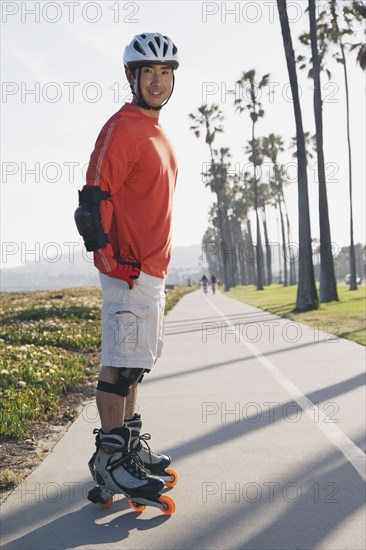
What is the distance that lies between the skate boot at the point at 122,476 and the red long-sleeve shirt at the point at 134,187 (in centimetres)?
92

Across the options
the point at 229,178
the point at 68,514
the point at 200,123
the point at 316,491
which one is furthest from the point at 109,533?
the point at 229,178

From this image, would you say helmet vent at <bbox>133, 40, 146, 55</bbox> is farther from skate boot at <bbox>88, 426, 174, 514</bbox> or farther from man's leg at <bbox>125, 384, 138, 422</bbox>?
skate boot at <bbox>88, 426, 174, 514</bbox>

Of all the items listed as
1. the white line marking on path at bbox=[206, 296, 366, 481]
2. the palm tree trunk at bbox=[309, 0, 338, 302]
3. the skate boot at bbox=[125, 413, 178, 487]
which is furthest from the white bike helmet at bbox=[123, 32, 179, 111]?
the palm tree trunk at bbox=[309, 0, 338, 302]

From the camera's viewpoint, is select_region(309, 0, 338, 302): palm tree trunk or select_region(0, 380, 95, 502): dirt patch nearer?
select_region(0, 380, 95, 502): dirt patch

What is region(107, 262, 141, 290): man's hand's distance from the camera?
4027mm

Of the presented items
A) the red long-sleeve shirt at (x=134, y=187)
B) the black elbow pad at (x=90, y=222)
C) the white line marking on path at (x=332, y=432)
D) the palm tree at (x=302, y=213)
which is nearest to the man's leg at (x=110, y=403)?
the red long-sleeve shirt at (x=134, y=187)

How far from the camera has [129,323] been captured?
405 centimetres

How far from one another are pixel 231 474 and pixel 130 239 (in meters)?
1.74

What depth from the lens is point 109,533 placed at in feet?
12.5

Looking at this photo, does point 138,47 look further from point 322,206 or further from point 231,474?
point 322,206

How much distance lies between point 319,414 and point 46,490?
3136mm

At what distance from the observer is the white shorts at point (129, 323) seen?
159 inches

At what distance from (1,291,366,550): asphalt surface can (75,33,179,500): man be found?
1.03 feet

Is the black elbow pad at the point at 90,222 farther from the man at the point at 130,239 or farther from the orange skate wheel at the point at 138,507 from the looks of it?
the orange skate wheel at the point at 138,507
